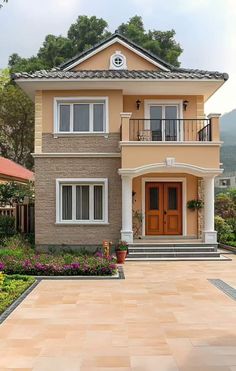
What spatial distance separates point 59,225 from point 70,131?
340 cm

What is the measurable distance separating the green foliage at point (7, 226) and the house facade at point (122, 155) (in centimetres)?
173

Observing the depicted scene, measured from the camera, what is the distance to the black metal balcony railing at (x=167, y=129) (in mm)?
16922

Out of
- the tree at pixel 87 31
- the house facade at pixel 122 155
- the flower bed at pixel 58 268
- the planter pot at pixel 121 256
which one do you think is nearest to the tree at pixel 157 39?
the tree at pixel 87 31

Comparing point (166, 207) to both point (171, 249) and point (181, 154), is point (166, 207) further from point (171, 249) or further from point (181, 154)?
point (181, 154)

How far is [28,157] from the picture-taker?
111 ft

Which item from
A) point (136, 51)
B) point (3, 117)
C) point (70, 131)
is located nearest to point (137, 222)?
point (70, 131)

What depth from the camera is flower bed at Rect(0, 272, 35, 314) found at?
8.35m

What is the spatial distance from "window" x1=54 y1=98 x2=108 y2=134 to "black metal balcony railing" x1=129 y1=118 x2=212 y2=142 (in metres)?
1.17

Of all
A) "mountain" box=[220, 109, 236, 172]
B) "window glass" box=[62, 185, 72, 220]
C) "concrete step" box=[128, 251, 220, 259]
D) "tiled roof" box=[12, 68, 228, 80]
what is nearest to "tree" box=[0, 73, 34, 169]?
"tiled roof" box=[12, 68, 228, 80]

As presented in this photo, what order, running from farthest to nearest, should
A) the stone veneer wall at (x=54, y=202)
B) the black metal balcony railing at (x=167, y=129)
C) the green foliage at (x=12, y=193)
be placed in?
the green foliage at (x=12, y=193) < the black metal balcony railing at (x=167, y=129) < the stone veneer wall at (x=54, y=202)

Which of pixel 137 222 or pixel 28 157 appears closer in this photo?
pixel 137 222

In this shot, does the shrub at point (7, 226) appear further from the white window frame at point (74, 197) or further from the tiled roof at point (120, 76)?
the tiled roof at point (120, 76)

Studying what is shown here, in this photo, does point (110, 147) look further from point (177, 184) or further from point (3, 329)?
point (3, 329)

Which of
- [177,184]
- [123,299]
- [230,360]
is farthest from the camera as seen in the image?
[177,184]
